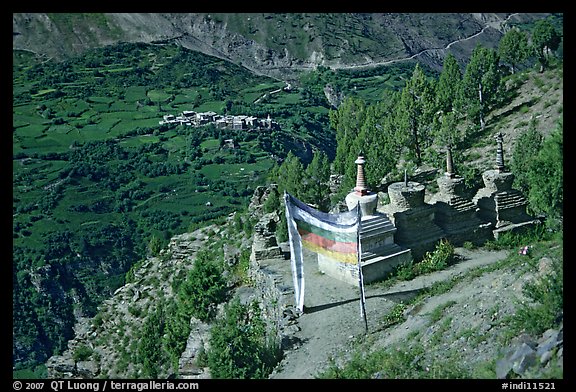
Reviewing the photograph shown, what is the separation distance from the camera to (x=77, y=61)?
372 feet

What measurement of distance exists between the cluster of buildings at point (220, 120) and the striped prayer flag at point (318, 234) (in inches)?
2624

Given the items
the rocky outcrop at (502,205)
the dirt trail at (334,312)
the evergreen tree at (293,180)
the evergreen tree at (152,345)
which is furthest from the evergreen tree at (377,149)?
the evergreen tree at (152,345)

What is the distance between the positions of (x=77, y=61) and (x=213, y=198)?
5702 centimetres

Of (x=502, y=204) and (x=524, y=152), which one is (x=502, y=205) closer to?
(x=502, y=204)

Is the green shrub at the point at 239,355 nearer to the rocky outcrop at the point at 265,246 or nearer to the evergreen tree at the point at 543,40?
the rocky outcrop at the point at 265,246

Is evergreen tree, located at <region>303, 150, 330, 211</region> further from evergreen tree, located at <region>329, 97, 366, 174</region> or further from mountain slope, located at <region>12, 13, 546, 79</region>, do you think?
mountain slope, located at <region>12, 13, 546, 79</region>

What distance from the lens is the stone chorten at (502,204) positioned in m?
21.0

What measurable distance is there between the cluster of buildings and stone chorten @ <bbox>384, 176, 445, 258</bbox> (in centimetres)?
6388

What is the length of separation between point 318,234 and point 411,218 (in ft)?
13.2

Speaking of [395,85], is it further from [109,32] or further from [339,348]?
[339,348]

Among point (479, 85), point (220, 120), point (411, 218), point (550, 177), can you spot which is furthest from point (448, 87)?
point (220, 120)

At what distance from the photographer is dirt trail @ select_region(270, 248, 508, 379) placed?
607 inches

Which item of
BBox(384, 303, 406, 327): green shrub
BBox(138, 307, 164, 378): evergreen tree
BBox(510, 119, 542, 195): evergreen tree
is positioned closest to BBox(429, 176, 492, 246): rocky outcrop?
BBox(510, 119, 542, 195): evergreen tree

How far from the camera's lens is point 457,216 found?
20.7 m
